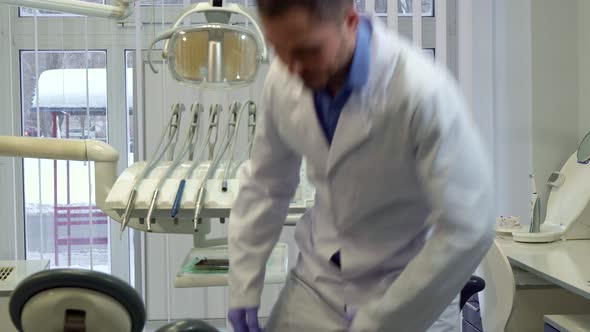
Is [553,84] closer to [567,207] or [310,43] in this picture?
[567,207]

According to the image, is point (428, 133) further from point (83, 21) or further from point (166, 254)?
point (83, 21)

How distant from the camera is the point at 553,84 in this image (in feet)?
9.74

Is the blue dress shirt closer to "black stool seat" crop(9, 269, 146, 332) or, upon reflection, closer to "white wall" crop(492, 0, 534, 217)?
"black stool seat" crop(9, 269, 146, 332)

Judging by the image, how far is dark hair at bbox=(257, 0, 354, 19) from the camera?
907mm

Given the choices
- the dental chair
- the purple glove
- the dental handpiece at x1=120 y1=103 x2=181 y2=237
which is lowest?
the purple glove

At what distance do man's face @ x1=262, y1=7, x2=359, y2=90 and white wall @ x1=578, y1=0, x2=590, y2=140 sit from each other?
2.24m

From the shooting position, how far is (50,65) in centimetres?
323

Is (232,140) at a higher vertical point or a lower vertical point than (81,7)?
lower

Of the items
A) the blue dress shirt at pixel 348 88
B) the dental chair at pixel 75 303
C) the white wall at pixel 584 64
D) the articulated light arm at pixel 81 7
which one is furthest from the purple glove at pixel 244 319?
the white wall at pixel 584 64

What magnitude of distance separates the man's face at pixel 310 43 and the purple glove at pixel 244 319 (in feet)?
1.64

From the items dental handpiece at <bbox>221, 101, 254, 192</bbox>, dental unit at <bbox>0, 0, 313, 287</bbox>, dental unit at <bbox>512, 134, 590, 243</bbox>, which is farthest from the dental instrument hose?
dental unit at <bbox>512, 134, 590, 243</bbox>

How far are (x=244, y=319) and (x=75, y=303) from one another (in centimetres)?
36

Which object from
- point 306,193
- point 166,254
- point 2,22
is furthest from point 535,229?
point 2,22

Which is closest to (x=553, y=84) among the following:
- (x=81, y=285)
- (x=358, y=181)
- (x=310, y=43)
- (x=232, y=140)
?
(x=232, y=140)
